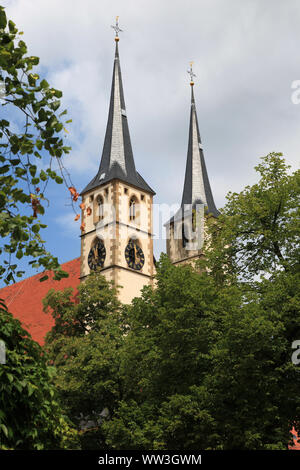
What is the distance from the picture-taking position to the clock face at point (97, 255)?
37781 millimetres

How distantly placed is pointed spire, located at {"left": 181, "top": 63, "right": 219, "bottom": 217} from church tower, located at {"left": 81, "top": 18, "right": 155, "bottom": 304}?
451 centimetres

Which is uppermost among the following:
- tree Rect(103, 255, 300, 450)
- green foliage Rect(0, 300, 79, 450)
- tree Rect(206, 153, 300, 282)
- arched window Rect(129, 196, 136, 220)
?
arched window Rect(129, 196, 136, 220)

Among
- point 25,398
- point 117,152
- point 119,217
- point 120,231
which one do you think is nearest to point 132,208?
point 119,217

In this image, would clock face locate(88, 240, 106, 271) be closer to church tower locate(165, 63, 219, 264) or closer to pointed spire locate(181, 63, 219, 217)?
church tower locate(165, 63, 219, 264)

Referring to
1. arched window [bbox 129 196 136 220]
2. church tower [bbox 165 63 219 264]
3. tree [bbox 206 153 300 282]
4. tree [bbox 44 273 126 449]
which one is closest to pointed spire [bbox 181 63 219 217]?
church tower [bbox 165 63 219 264]

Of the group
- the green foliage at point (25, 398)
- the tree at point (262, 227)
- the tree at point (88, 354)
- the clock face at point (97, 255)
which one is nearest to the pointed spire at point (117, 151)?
the clock face at point (97, 255)

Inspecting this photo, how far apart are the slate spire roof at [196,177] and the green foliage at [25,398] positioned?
37.3 meters

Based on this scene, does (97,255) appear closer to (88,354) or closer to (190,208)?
(190,208)

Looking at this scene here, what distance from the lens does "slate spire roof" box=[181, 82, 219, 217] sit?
4466 cm

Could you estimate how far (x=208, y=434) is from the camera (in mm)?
15195

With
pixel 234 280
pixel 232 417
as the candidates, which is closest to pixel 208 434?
pixel 232 417

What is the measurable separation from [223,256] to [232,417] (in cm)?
572
